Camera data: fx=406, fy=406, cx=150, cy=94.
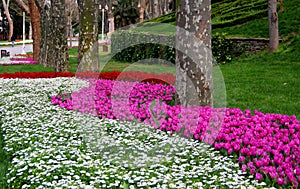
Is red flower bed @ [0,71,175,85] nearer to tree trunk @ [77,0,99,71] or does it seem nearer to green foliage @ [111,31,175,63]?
tree trunk @ [77,0,99,71]

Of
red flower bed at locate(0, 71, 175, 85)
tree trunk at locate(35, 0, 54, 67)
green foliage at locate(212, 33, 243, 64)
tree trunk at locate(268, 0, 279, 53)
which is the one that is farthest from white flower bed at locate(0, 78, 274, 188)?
green foliage at locate(212, 33, 243, 64)

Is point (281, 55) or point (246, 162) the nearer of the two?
point (246, 162)

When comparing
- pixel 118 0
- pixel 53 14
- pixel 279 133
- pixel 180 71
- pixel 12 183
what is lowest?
pixel 12 183

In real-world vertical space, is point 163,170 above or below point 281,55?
below

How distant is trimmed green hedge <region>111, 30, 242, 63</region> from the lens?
2078 centimetres

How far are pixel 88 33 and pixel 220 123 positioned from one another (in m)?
8.34

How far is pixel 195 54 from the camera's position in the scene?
789 cm

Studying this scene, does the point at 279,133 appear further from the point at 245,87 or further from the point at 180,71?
the point at 245,87

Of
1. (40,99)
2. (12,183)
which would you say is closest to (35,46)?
(40,99)

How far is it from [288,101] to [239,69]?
256 inches

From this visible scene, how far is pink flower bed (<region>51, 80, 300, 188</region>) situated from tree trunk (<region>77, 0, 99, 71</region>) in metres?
3.48

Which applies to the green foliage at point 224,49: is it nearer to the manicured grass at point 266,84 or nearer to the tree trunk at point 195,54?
the manicured grass at point 266,84

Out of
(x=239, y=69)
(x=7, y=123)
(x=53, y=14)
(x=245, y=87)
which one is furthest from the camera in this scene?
(x=53, y=14)

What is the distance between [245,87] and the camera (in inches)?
480
